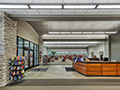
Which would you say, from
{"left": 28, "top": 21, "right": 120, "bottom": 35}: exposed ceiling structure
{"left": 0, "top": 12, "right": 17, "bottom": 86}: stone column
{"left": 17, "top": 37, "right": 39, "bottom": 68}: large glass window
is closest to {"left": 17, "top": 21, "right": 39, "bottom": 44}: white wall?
{"left": 17, "top": 37, "right": 39, "bottom": 68}: large glass window

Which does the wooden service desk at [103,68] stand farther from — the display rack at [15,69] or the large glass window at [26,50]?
the large glass window at [26,50]

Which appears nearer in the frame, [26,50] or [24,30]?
[24,30]

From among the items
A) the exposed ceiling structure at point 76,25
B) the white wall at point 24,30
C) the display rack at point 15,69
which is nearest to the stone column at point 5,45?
the display rack at point 15,69

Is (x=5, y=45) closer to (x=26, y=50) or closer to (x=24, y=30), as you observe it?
(x=24, y=30)

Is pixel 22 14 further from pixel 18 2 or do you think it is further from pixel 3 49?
pixel 3 49

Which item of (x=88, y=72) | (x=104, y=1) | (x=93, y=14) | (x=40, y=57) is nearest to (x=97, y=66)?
(x=88, y=72)

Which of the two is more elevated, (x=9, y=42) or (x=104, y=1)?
(x=104, y=1)

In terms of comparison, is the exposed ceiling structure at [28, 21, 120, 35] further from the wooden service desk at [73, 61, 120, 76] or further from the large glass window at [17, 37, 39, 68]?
the wooden service desk at [73, 61, 120, 76]

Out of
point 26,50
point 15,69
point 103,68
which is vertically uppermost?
point 26,50

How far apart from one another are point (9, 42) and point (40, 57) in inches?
304

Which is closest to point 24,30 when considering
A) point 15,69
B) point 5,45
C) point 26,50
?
point 26,50

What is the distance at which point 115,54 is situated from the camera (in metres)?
11.4

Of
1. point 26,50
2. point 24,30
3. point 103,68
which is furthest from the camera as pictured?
point 26,50

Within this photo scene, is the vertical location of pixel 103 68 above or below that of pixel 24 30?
below
